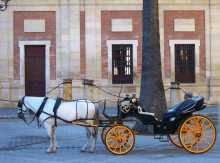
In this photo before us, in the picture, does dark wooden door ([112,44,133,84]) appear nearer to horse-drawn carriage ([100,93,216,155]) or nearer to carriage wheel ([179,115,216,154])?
horse-drawn carriage ([100,93,216,155])

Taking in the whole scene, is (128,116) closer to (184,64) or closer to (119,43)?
(119,43)

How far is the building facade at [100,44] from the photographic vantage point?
106 ft

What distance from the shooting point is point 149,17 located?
17547mm

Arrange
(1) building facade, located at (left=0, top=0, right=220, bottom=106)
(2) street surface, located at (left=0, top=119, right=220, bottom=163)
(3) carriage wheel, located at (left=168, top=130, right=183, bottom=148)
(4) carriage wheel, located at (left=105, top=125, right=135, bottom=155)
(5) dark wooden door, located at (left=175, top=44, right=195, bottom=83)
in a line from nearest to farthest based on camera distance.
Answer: (2) street surface, located at (left=0, top=119, right=220, bottom=163) < (4) carriage wheel, located at (left=105, top=125, right=135, bottom=155) < (3) carriage wheel, located at (left=168, top=130, right=183, bottom=148) < (1) building facade, located at (left=0, top=0, right=220, bottom=106) < (5) dark wooden door, located at (left=175, top=44, right=195, bottom=83)

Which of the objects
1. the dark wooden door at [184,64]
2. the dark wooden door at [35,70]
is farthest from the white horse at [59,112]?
the dark wooden door at [184,64]

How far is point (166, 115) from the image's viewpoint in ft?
44.3

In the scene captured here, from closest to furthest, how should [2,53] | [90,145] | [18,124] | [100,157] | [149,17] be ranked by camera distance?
[100,157]
[90,145]
[149,17]
[18,124]
[2,53]

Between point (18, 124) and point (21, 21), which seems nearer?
point (18, 124)

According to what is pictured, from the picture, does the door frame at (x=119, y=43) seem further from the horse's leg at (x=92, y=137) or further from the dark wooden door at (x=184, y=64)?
the horse's leg at (x=92, y=137)

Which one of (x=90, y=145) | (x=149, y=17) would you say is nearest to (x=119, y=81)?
(x=149, y=17)

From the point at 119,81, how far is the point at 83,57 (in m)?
2.41

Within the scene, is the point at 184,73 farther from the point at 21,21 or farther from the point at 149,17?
the point at 149,17

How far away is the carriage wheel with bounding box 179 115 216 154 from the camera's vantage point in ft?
43.1

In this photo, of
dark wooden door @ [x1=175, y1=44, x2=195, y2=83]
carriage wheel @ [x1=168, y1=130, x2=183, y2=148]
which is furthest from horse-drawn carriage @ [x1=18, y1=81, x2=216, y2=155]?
dark wooden door @ [x1=175, y1=44, x2=195, y2=83]
